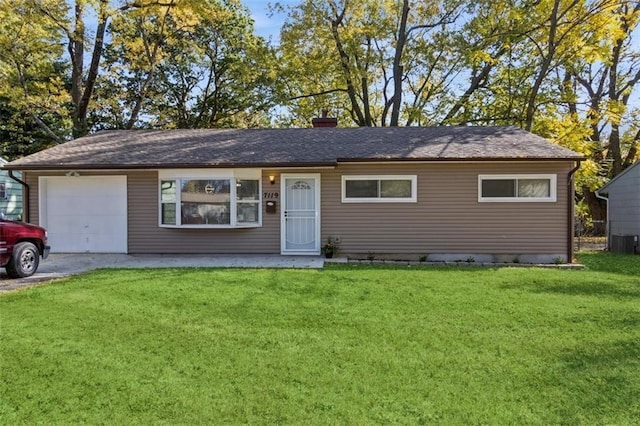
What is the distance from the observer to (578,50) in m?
16.8

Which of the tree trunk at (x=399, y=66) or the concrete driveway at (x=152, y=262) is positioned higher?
the tree trunk at (x=399, y=66)

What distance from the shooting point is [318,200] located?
10.9 metres

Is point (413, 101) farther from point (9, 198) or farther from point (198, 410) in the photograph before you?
point (198, 410)

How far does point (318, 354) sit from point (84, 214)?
9.34 meters

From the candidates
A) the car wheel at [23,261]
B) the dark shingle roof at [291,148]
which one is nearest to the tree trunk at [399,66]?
the dark shingle roof at [291,148]

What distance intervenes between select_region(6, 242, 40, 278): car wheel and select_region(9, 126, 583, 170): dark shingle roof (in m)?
2.99

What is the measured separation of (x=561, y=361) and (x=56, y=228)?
37.6 feet

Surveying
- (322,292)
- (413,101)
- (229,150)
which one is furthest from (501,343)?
(413,101)

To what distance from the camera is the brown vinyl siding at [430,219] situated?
10625mm

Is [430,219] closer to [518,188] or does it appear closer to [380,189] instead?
[380,189]

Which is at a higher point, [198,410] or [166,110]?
[166,110]

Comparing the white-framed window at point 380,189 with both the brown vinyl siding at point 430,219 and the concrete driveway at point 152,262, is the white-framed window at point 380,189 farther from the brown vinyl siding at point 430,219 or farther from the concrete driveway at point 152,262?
the concrete driveway at point 152,262

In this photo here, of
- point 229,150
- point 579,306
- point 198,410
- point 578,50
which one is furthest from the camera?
point 578,50

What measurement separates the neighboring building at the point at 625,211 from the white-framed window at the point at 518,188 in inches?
196
